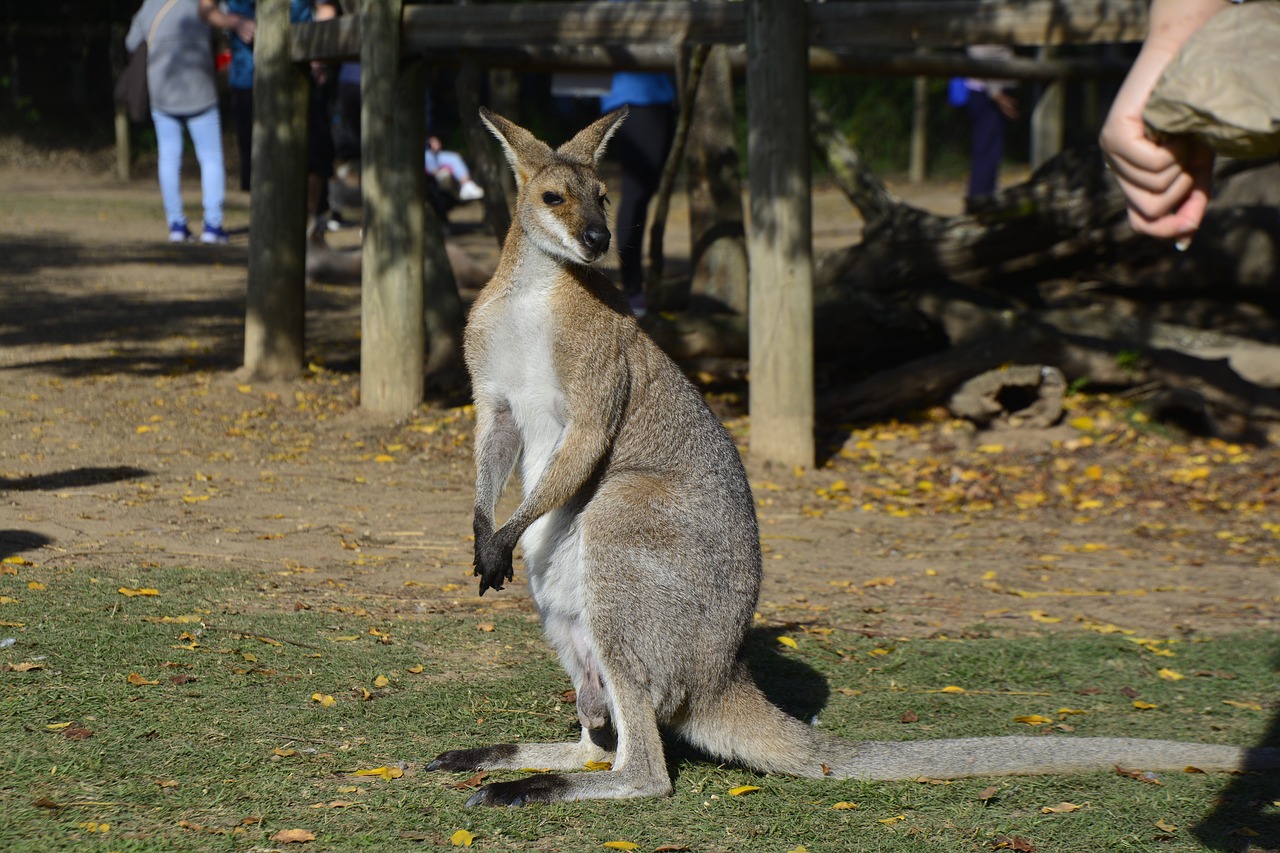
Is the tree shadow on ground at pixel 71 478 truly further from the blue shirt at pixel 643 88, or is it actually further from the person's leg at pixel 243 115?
the person's leg at pixel 243 115

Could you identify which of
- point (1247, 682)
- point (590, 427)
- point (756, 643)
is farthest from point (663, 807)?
point (1247, 682)

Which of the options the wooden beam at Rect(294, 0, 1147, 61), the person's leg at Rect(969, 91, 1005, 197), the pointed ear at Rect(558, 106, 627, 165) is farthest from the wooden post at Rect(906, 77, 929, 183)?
the pointed ear at Rect(558, 106, 627, 165)

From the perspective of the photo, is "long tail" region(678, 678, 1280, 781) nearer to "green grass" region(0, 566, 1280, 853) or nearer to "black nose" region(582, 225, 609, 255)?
"green grass" region(0, 566, 1280, 853)

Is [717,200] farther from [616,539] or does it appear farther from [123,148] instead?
[123,148]

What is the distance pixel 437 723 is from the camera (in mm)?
4051

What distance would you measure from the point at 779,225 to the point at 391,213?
221cm

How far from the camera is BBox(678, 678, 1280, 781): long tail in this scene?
376cm

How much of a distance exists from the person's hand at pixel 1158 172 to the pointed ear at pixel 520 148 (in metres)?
2.26

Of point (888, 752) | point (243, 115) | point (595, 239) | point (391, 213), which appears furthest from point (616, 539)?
point (243, 115)

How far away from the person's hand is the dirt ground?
3501 millimetres

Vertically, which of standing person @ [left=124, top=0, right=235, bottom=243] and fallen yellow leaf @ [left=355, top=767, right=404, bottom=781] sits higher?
standing person @ [left=124, top=0, right=235, bottom=243]

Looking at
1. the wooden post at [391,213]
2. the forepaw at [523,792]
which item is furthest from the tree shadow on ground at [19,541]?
the wooden post at [391,213]

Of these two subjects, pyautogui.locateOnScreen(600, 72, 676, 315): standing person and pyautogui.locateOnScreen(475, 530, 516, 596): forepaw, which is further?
pyautogui.locateOnScreen(600, 72, 676, 315): standing person

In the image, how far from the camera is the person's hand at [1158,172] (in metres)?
1.91
